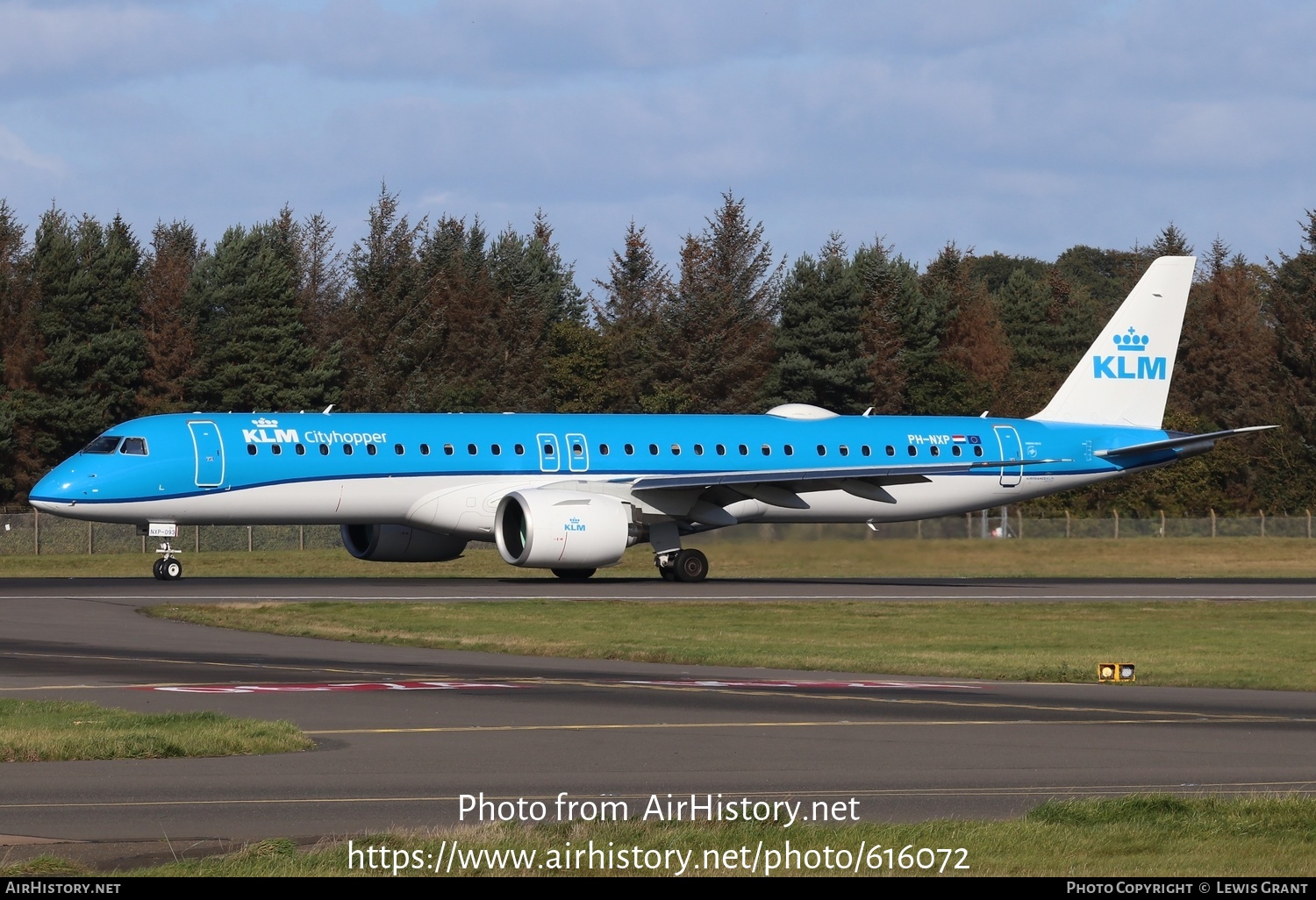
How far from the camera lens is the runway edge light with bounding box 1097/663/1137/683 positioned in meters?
22.6

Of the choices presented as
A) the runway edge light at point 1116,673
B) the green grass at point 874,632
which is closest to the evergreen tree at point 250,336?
the green grass at point 874,632

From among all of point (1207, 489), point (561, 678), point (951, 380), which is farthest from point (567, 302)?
point (561, 678)

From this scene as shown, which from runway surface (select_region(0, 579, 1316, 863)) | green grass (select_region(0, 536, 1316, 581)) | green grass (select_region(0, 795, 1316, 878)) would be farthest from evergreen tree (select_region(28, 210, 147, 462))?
green grass (select_region(0, 795, 1316, 878))

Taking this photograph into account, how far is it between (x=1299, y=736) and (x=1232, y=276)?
101249mm

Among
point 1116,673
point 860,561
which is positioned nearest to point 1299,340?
point 860,561

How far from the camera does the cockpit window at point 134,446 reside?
4047 cm

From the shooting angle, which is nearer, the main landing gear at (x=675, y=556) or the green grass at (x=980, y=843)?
the green grass at (x=980, y=843)

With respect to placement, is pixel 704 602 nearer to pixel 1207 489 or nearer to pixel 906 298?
pixel 1207 489

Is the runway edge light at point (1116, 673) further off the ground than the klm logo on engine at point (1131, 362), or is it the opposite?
the klm logo on engine at point (1131, 362)

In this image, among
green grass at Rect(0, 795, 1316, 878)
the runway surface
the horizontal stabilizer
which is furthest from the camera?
the horizontal stabilizer

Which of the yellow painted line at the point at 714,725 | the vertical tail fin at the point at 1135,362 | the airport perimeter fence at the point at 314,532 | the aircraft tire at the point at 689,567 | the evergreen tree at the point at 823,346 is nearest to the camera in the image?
the yellow painted line at the point at 714,725

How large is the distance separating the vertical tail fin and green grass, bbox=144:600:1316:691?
614 inches

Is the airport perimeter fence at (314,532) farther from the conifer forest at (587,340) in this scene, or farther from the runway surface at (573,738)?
the runway surface at (573,738)

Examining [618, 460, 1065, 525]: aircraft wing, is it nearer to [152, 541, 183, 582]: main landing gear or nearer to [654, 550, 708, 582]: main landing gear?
[654, 550, 708, 582]: main landing gear
